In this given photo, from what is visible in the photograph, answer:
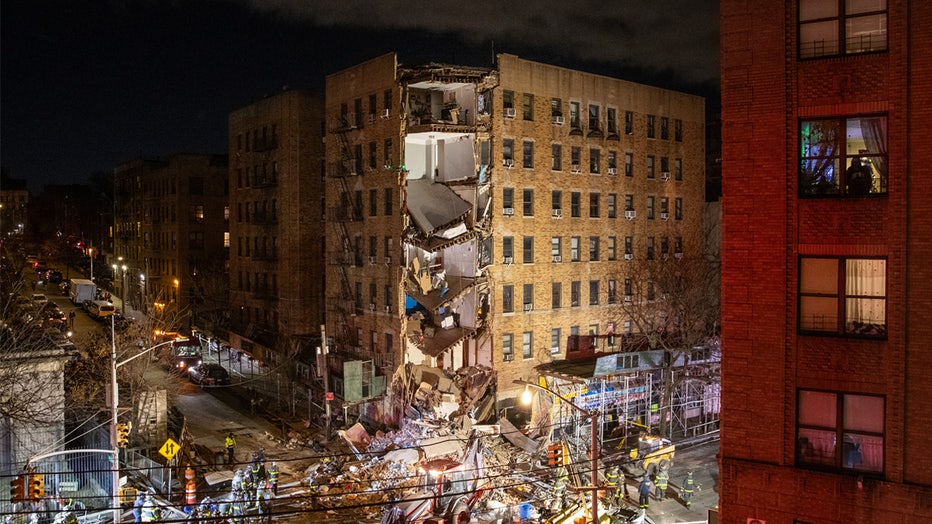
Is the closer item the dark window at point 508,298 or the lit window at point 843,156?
the lit window at point 843,156

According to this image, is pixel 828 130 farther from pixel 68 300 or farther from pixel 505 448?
pixel 68 300

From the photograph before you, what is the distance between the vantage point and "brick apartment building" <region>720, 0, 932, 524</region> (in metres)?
14.2

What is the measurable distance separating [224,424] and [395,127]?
1889 centimetres

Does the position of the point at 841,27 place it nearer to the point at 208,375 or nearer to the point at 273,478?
the point at 273,478

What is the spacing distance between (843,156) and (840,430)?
580cm

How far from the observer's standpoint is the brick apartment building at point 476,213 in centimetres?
3938

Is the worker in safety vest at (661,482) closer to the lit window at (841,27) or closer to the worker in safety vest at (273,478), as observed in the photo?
the worker in safety vest at (273,478)

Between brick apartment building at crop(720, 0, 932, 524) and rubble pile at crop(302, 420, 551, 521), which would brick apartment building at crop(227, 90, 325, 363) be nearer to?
rubble pile at crop(302, 420, 551, 521)

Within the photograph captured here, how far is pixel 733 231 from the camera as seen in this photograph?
630 inches

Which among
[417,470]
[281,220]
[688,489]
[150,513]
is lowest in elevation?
[688,489]

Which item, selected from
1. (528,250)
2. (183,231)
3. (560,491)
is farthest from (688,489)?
(183,231)

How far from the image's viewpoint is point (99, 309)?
218 ft

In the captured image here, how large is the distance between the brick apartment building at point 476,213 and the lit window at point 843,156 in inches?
962

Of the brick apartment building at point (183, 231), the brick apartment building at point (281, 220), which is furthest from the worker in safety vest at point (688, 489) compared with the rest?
the brick apartment building at point (183, 231)
